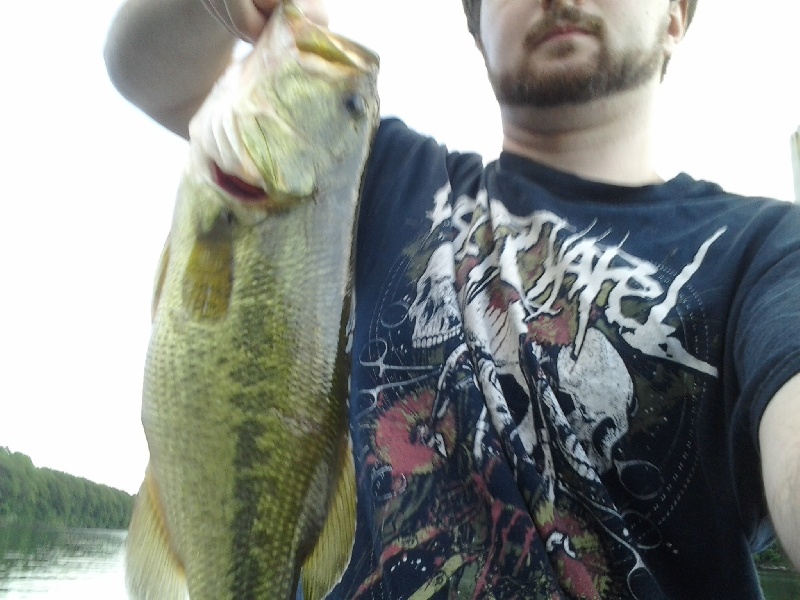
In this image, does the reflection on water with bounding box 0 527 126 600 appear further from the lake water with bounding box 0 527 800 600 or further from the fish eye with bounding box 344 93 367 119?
the fish eye with bounding box 344 93 367 119

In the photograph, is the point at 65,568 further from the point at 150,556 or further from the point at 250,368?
the point at 250,368

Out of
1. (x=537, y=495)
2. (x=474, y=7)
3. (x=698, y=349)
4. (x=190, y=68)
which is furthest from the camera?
(x=474, y=7)

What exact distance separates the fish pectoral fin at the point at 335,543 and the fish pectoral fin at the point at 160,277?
577 millimetres


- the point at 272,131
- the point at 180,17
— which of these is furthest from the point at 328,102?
the point at 180,17

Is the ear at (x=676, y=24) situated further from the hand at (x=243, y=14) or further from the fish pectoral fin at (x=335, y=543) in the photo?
the fish pectoral fin at (x=335, y=543)

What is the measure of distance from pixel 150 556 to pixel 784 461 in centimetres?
125

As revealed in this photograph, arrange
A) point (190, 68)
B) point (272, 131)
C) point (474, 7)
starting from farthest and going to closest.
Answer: point (474, 7)
point (190, 68)
point (272, 131)

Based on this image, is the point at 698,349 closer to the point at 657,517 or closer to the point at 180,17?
the point at 657,517

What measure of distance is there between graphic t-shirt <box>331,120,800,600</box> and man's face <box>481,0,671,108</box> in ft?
1.61

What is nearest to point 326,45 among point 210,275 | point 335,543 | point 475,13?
point 210,275

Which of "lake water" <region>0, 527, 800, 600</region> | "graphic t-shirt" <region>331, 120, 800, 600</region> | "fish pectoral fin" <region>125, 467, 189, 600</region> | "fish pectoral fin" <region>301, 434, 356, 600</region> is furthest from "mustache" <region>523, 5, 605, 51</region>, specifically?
"lake water" <region>0, 527, 800, 600</region>

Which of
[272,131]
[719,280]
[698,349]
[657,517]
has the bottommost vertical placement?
[657,517]

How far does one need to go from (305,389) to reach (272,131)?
669mm

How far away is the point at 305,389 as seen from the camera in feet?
4.50
